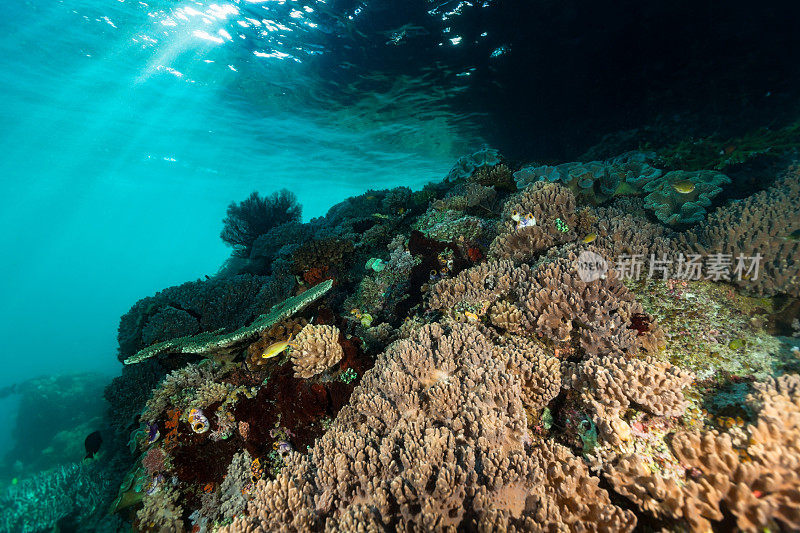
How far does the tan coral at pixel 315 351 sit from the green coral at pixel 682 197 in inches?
293

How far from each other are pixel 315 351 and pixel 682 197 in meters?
8.45

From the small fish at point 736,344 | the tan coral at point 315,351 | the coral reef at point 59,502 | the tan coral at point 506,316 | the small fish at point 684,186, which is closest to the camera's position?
the small fish at point 736,344

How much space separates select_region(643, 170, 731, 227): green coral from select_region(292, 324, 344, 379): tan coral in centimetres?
745

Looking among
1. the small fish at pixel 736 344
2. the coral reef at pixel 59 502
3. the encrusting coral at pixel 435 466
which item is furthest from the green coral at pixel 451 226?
the coral reef at pixel 59 502

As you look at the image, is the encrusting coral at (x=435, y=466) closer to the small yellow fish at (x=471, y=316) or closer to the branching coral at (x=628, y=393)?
the branching coral at (x=628, y=393)

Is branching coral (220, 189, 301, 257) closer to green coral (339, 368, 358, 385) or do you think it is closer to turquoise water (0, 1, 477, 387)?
turquoise water (0, 1, 477, 387)

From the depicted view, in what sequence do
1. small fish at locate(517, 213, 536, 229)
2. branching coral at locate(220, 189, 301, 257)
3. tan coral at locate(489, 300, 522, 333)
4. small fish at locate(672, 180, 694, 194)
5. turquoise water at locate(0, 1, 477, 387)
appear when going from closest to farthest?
tan coral at locate(489, 300, 522, 333) < small fish at locate(517, 213, 536, 229) < small fish at locate(672, 180, 694, 194) < branching coral at locate(220, 189, 301, 257) < turquoise water at locate(0, 1, 477, 387)

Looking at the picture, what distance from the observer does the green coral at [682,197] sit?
6488 millimetres

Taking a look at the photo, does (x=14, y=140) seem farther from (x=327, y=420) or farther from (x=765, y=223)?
(x=765, y=223)

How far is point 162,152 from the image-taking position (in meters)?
32.9

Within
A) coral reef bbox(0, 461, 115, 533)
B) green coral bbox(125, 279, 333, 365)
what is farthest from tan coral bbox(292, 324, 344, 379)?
coral reef bbox(0, 461, 115, 533)

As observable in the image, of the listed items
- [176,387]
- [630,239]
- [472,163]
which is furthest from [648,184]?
[176,387]

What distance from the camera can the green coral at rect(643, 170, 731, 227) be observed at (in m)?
6.49

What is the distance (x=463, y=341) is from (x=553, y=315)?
129cm
